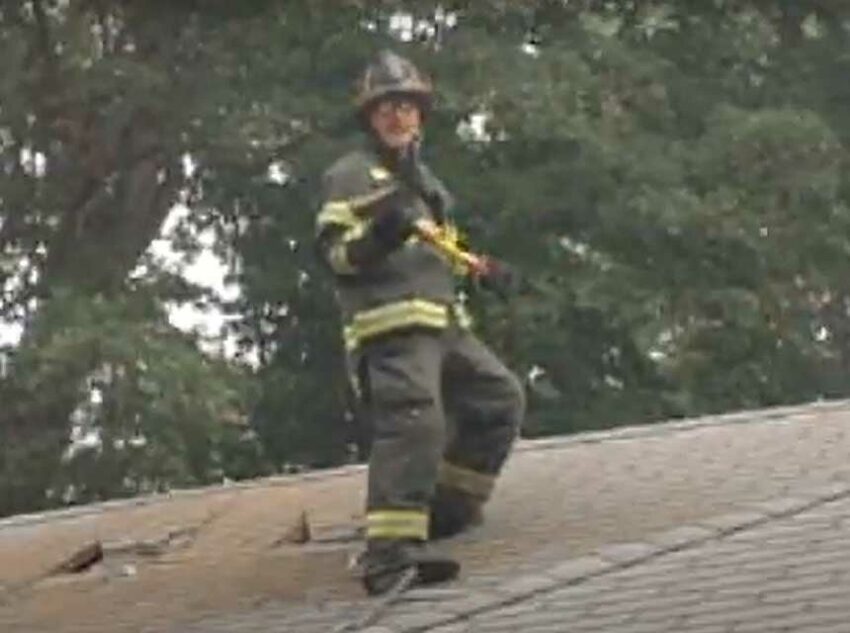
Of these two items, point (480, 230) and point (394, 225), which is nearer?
point (394, 225)

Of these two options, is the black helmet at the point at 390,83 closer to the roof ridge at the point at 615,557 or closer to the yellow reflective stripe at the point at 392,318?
the yellow reflective stripe at the point at 392,318

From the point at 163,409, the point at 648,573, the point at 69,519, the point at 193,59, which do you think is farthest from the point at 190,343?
the point at 648,573

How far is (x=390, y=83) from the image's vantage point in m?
6.28

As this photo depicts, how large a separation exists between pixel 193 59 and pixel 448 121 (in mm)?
2632

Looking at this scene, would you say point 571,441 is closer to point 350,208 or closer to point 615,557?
point 615,557

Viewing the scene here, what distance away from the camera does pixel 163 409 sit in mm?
15617

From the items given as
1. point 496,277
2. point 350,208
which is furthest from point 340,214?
point 496,277

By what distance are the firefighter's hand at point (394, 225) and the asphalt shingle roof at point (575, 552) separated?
90 centimetres

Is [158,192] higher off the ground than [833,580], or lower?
higher

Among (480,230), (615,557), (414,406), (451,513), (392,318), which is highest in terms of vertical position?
(480,230)

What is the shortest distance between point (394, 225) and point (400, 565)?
0.87 meters

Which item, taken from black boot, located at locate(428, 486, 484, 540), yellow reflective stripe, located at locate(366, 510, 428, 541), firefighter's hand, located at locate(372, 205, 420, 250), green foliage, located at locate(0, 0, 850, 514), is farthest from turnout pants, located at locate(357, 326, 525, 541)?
green foliage, located at locate(0, 0, 850, 514)

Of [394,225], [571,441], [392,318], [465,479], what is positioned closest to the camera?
[394,225]

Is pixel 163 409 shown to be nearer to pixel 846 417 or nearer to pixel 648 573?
pixel 846 417
